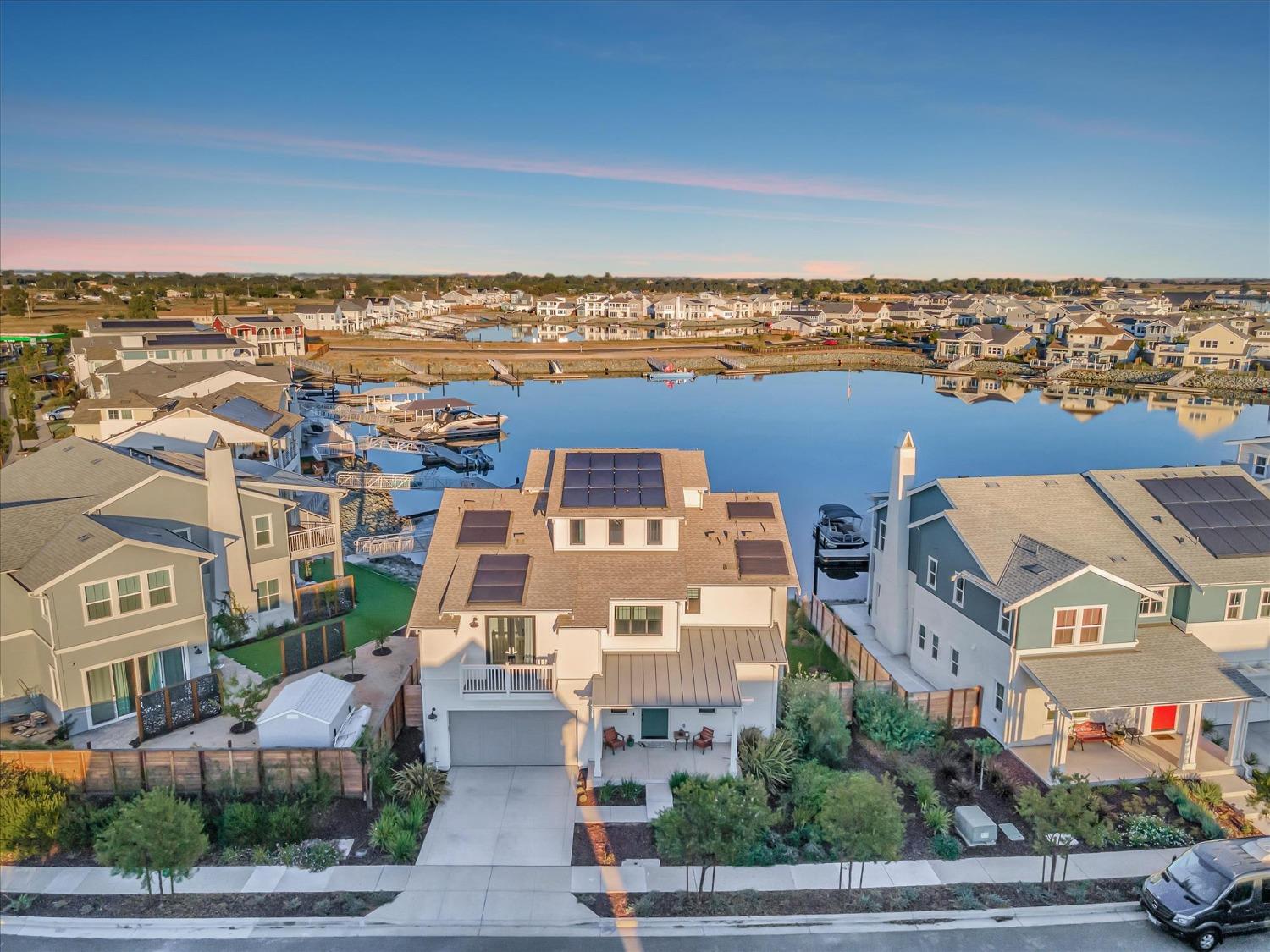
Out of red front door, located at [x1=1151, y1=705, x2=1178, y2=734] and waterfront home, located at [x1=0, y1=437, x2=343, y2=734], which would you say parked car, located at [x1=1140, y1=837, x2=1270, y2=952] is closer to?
red front door, located at [x1=1151, y1=705, x2=1178, y2=734]

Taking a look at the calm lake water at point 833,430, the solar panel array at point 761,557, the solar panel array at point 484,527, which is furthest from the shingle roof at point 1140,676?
the calm lake water at point 833,430

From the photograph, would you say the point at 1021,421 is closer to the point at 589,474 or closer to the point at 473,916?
the point at 589,474

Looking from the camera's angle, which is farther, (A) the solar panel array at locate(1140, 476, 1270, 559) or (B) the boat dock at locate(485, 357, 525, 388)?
(B) the boat dock at locate(485, 357, 525, 388)

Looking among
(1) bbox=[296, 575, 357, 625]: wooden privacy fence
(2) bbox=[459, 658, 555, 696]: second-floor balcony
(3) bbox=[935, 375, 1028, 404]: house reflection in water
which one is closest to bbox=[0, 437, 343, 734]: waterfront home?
(1) bbox=[296, 575, 357, 625]: wooden privacy fence

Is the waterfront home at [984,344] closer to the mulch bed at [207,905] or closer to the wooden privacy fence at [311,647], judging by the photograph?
the wooden privacy fence at [311,647]

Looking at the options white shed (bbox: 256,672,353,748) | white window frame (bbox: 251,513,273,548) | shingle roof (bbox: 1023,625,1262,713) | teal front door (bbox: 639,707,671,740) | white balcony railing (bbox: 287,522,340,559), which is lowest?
teal front door (bbox: 639,707,671,740)

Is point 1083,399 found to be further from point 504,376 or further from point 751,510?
point 751,510
